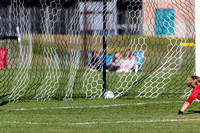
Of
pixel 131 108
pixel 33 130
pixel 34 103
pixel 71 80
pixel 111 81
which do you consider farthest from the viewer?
pixel 111 81

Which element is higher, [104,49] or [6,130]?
[104,49]

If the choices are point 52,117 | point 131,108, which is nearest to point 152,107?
point 131,108

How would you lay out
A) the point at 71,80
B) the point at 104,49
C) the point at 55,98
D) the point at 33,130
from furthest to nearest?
the point at 71,80
the point at 104,49
the point at 55,98
the point at 33,130

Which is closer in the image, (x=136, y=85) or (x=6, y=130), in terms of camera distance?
(x=6, y=130)

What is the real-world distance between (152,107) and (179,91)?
8.95 ft

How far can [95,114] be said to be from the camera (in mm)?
7238

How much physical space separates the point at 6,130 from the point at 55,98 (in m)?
3.80

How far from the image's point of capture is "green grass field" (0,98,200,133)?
19.2 feet

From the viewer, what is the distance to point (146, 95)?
10031mm

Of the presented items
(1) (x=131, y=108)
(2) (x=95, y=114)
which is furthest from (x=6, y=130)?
(1) (x=131, y=108)

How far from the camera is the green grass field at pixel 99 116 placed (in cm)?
586

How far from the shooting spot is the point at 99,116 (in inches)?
275

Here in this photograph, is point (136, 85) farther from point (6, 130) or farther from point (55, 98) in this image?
point (6, 130)

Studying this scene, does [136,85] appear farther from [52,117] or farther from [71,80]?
[52,117]
